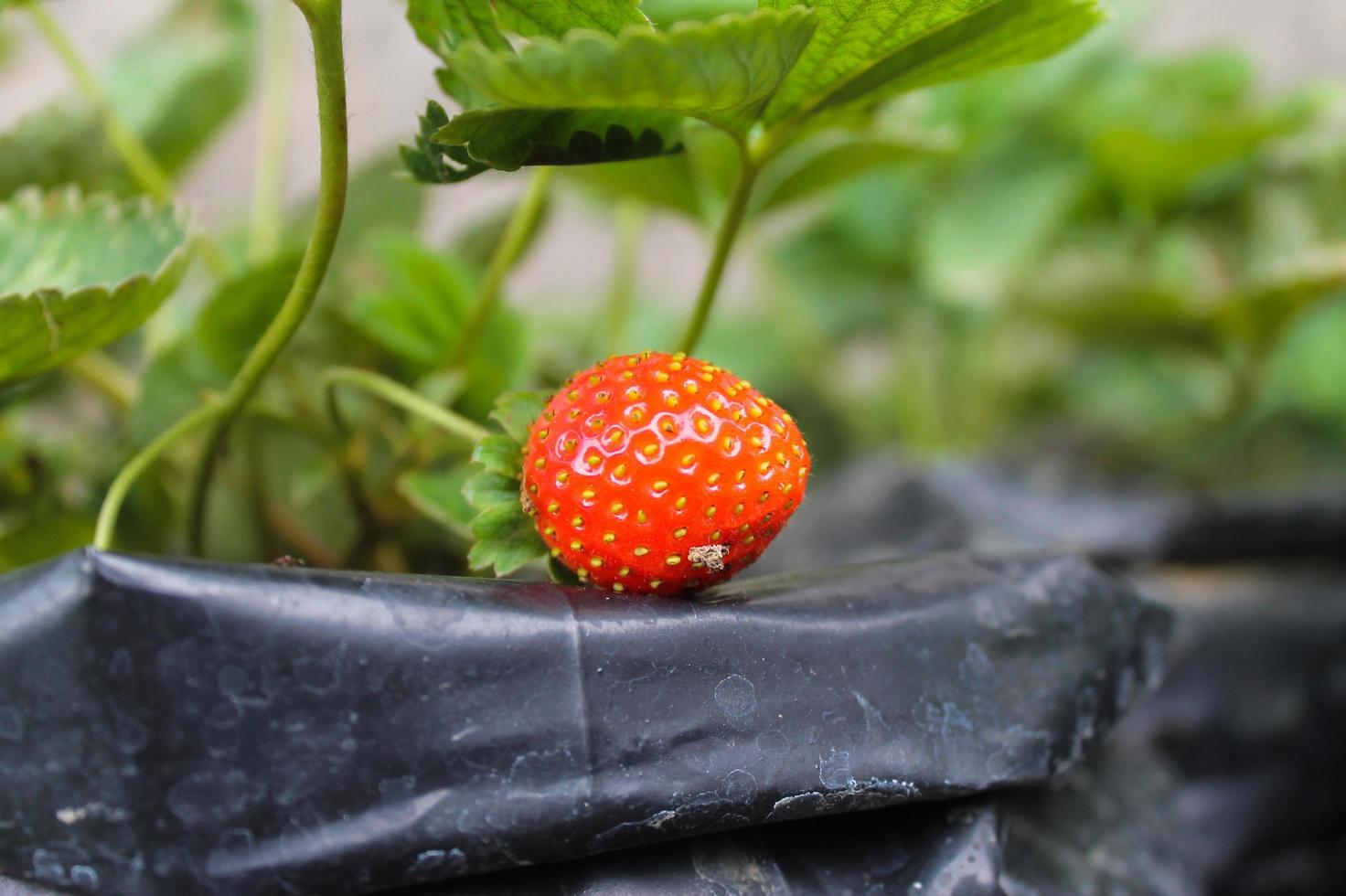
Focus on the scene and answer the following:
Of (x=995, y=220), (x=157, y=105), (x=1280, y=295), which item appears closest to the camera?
(x=157, y=105)

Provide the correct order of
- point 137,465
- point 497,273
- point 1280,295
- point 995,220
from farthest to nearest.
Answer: point 995,220 → point 1280,295 → point 497,273 → point 137,465

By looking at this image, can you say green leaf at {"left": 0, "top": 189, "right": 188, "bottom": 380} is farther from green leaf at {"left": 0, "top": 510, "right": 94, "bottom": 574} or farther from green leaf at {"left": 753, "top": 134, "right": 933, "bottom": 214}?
green leaf at {"left": 753, "top": 134, "right": 933, "bottom": 214}

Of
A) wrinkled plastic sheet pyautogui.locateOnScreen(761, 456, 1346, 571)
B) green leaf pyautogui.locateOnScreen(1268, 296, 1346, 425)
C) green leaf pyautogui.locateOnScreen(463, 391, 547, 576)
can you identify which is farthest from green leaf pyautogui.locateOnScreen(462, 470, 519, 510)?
green leaf pyautogui.locateOnScreen(1268, 296, 1346, 425)

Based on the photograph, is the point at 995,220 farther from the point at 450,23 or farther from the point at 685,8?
the point at 450,23

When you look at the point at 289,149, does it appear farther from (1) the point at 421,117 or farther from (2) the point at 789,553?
(1) the point at 421,117

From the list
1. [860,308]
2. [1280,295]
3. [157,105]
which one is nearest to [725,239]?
[157,105]

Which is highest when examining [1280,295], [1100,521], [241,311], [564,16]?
[564,16]
